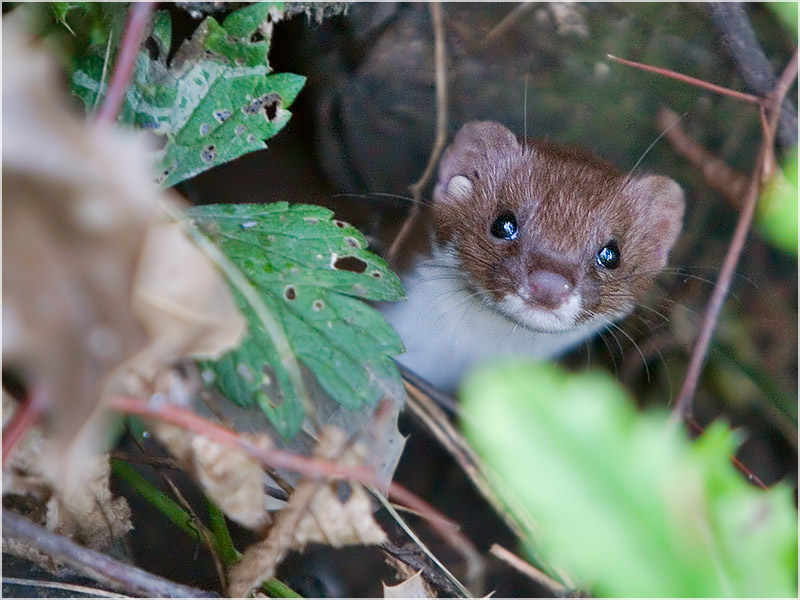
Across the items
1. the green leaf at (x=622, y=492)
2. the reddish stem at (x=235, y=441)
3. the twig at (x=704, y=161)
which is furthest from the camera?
the twig at (x=704, y=161)

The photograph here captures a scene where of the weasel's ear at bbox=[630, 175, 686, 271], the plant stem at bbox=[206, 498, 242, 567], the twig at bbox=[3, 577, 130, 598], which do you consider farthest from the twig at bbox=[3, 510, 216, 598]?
the weasel's ear at bbox=[630, 175, 686, 271]

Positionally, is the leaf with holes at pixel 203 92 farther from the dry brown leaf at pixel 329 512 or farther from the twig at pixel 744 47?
the twig at pixel 744 47

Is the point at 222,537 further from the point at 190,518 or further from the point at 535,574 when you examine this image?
the point at 535,574

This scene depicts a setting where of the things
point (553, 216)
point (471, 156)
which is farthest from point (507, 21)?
point (553, 216)

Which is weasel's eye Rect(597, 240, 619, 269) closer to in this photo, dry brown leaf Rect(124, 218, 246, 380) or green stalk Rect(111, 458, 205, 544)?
green stalk Rect(111, 458, 205, 544)

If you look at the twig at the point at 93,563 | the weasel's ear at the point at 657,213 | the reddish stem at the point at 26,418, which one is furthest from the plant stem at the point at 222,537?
the weasel's ear at the point at 657,213

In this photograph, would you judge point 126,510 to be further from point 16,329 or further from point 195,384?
point 16,329
